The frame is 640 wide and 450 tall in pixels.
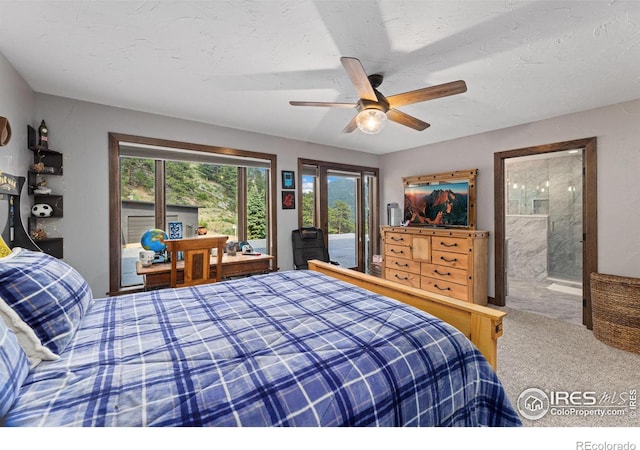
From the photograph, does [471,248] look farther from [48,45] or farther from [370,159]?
[48,45]

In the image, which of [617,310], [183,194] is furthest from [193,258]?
[617,310]

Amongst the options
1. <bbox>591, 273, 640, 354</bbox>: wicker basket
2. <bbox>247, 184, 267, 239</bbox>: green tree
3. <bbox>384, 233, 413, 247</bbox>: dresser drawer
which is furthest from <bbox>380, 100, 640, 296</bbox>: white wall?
<bbox>247, 184, 267, 239</bbox>: green tree

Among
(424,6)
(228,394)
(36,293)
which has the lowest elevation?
(228,394)

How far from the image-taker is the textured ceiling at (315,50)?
5.02 feet

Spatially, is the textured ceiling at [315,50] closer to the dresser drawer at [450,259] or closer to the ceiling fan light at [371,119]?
the ceiling fan light at [371,119]

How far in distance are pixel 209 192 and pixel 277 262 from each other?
1.36 metres

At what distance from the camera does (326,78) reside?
7.50 feet

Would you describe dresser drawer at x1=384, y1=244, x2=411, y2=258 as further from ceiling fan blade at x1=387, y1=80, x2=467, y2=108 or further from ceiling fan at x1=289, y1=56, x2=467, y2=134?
ceiling fan blade at x1=387, y1=80, x2=467, y2=108

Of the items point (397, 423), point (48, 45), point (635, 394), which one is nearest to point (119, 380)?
point (397, 423)

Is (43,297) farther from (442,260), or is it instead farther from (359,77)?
(442,260)

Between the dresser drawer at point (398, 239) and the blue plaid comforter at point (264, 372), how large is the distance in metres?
2.93

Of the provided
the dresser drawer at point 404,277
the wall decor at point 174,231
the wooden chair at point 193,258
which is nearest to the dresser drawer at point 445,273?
the dresser drawer at point 404,277
